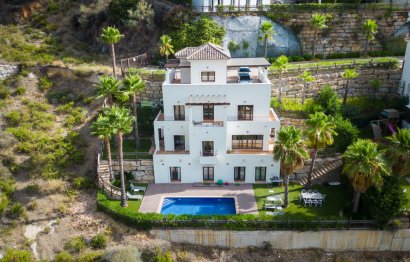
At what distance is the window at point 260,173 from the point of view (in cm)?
3738

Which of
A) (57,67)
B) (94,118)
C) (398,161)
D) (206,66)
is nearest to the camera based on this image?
(398,161)

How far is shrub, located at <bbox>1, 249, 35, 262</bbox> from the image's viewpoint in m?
30.0

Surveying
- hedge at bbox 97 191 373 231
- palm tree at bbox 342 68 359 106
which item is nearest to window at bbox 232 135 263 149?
hedge at bbox 97 191 373 231

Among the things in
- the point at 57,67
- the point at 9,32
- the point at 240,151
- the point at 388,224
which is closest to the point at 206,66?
the point at 240,151

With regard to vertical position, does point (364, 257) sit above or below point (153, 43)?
below

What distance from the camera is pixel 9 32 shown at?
5888 cm

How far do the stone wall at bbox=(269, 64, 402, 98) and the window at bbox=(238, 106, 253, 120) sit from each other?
10257mm

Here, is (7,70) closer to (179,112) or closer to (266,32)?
Answer: (179,112)

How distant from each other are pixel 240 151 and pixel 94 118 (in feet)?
60.1

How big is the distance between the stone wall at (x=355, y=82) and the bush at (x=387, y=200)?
19.1m

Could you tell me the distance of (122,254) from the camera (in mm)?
29422

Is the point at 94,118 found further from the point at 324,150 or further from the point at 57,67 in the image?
the point at 324,150

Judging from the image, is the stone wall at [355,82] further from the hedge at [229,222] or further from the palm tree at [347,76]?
the hedge at [229,222]

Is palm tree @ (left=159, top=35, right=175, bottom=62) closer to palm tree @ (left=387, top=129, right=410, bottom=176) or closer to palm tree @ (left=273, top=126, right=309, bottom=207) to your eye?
palm tree @ (left=273, top=126, right=309, bottom=207)
